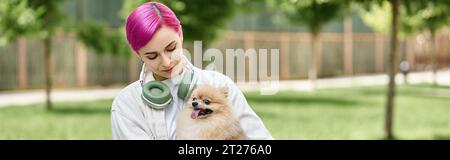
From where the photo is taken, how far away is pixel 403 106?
17.7 metres

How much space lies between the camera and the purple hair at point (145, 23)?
2070 millimetres

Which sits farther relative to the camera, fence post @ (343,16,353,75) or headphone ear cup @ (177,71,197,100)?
fence post @ (343,16,353,75)

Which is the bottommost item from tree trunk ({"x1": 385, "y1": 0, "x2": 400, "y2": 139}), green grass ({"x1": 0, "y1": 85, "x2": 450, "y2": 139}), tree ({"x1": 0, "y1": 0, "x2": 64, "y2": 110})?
green grass ({"x1": 0, "y1": 85, "x2": 450, "y2": 139})

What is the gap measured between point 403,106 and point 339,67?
17975 mm

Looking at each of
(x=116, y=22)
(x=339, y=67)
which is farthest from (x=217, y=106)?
(x=339, y=67)

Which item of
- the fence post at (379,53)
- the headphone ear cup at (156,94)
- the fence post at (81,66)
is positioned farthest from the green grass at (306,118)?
the fence post at (379,53)

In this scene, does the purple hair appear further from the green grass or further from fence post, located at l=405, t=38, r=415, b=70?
fence post, located at l=405, t=38, r=415, b=70

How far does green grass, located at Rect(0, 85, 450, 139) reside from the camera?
11445mm

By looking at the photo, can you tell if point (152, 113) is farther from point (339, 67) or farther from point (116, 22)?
point (339, 67)

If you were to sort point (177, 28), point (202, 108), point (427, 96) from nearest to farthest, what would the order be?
point (202, 108) → point (177, 28) → point (427, 96)

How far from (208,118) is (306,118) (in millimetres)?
12339

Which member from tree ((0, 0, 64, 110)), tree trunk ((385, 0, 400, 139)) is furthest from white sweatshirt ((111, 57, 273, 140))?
tree ((0, 0, 64, 110))

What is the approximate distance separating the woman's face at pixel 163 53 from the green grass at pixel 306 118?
8031 millimetres

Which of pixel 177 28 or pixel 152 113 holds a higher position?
pixel 177 28
